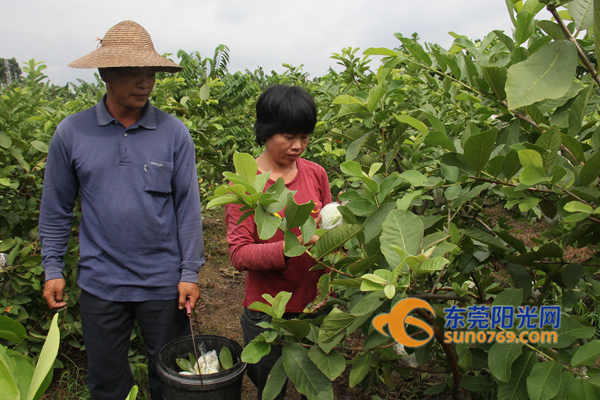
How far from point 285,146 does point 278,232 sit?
14.3 inches

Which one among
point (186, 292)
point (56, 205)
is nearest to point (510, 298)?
point (186, 292)

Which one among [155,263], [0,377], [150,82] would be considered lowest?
[155,263]

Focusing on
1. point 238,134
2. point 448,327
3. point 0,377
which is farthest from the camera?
point 238,134

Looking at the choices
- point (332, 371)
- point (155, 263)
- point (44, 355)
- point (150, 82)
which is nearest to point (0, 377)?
point (44, 355)

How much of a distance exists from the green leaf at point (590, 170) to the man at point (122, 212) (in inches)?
63.8

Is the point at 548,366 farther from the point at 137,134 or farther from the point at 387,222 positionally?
the point at 137,134

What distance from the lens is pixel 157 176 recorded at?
199 cm

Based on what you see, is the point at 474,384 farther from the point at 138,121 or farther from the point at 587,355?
the point at 138,121

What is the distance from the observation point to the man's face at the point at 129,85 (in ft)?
6.40

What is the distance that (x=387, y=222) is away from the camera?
3.30ft

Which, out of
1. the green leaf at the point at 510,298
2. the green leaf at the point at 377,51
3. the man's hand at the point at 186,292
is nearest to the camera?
the green leaf at the point at 510,298

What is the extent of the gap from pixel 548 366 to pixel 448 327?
281mm

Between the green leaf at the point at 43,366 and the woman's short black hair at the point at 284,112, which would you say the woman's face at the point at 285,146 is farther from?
the green leaf at the point at 43,366

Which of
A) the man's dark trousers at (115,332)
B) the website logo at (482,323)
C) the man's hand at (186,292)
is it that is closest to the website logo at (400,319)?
the website logo at (482,323)
